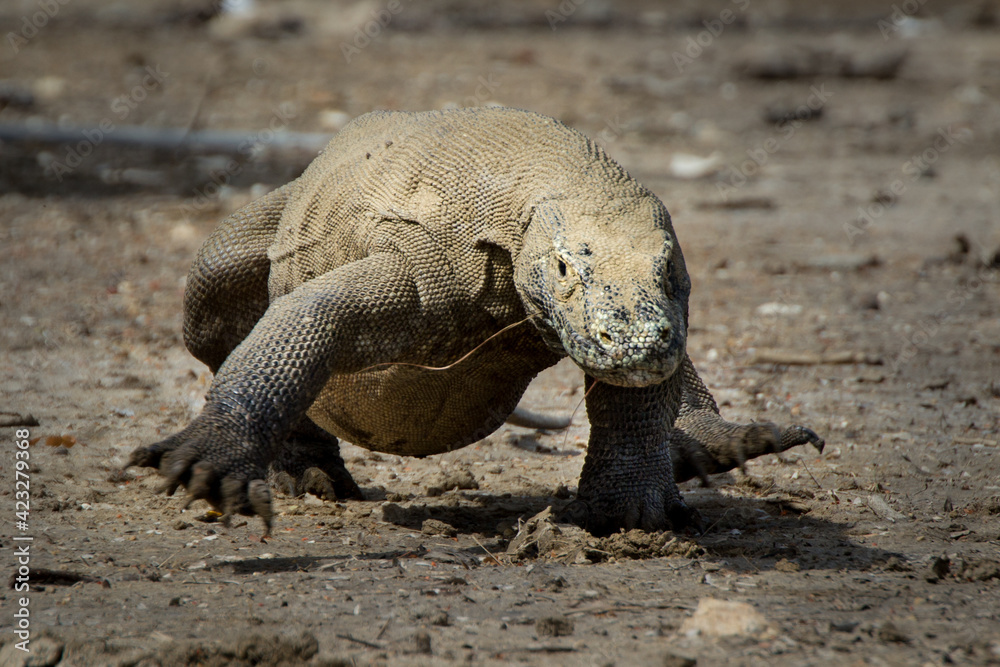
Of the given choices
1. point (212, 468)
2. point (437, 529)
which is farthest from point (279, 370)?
point (437, 529)

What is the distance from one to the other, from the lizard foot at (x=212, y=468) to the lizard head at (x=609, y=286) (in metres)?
1.01

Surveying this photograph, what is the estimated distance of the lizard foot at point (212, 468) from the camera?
10.0 feet

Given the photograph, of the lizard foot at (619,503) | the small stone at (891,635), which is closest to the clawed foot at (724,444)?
the lizard foot at (619,503)

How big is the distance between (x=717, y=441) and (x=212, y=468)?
1.95 meters

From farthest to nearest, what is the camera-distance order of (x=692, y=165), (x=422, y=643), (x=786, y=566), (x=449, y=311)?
(x=692, y=165) → (x=449, y=311) → (x=786, y=566) → (x=422, y=643)

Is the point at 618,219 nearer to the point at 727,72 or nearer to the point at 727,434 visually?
the point at 727,434

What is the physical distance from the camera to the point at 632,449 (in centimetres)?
385

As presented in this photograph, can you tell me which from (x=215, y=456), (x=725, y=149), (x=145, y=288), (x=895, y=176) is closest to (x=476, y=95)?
(x=725, y=149)

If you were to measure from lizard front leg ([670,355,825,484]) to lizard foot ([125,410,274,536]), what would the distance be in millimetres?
1621

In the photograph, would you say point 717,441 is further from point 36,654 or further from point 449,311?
point 36,654

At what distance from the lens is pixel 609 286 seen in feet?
9.89

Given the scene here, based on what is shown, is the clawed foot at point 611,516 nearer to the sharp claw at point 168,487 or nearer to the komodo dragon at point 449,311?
the komodo dragon at point 449,311

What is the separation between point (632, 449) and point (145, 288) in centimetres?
523

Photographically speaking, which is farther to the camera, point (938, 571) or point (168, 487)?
point (938, 571)
